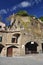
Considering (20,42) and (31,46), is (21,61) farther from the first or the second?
(31,46)

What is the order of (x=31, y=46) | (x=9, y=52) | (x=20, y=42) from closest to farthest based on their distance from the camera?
(x=20, y=42)
(x=9, y=52)
(x=31, y=46)

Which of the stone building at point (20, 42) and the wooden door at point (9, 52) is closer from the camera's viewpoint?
the stone building at point (20, 42)

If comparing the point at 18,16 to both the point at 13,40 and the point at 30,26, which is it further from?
the point at 13,40

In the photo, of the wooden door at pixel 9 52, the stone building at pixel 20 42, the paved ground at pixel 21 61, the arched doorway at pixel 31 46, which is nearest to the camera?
the paved ground at pixel 21 61

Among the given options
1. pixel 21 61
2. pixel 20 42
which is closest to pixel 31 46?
pixel 20 42

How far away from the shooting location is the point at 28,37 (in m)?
60.0

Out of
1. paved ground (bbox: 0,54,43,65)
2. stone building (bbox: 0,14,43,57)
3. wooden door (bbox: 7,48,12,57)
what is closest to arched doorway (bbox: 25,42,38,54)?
stone building (bbox: 0,14,43,57)

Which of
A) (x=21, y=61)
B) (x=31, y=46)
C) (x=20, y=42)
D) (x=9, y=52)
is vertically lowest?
(x=21, y=61)

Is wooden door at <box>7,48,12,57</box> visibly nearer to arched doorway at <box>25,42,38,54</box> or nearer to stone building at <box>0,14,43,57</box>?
stone building at <box>0,14,43,57</box>

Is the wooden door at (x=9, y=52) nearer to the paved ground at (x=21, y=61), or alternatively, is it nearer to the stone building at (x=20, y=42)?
the stone building at (x=20, y=42)

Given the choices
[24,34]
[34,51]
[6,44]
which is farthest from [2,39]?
[34,51]

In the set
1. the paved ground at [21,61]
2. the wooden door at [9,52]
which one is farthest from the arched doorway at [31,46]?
the paved ground at [21,61]

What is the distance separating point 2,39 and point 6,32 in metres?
2.77

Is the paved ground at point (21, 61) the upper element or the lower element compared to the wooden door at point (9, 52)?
lower
